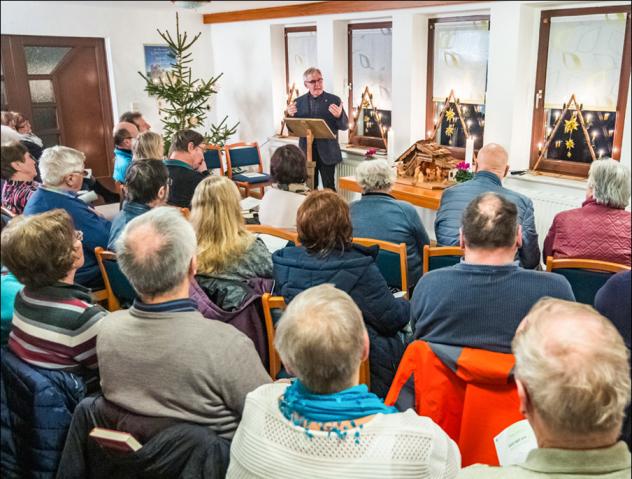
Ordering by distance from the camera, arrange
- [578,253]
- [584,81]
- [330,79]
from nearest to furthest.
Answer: [578,253], [584,81], [330,79]

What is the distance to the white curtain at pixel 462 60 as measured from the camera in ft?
15.8

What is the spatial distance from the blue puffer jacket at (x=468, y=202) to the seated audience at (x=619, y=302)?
1444 mm

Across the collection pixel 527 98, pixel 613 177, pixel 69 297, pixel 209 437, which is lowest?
pixel 209 437

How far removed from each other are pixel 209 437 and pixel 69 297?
23.9 inches

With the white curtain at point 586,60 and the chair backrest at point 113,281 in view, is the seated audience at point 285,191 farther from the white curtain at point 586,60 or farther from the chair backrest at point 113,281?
the white curtain at point 586,60

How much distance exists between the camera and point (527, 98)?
14.8ft

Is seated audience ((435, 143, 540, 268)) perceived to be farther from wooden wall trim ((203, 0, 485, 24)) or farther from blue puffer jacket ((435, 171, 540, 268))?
wooden wall trim ((203, 0, 485, 24))

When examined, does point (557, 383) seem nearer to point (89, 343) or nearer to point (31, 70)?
point (89, 343)

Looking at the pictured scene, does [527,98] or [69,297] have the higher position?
[527,98]

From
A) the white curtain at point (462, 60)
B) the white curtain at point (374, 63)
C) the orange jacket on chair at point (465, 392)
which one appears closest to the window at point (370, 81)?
the white curtain at point (374, 63)

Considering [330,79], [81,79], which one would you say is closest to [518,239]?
[81,79]

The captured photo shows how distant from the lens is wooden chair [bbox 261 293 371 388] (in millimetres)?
1949

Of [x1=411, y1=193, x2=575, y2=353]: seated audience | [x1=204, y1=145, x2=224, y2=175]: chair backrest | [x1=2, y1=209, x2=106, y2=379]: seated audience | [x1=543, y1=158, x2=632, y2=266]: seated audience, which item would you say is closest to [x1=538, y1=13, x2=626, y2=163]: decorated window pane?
[x1=543, y1=158, x2=632, y2=266]: seated audience

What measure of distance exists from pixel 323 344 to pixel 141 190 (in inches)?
68.3
